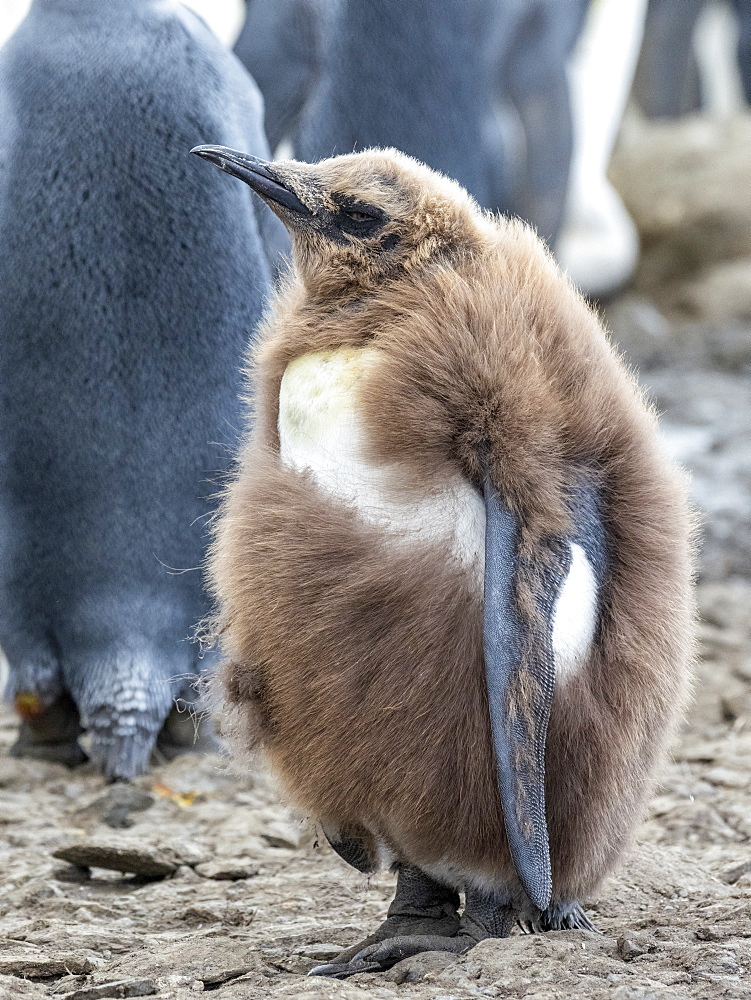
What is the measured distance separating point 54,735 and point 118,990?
1077mm

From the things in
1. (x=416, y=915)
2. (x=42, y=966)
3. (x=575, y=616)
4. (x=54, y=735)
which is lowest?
(x=42, y=966)

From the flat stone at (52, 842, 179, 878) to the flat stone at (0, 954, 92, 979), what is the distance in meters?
0.38

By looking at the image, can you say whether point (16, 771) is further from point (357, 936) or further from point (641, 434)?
point (641, 434)

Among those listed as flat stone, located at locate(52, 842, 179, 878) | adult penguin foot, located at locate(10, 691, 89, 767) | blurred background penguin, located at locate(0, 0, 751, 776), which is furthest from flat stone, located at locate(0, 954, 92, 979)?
adult penguin foot, located at locate(10, 691, 89, 767)

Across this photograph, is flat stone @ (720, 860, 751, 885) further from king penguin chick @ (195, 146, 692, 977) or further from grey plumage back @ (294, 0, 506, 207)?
grey plumage back @ (294, 0, 506, 207)

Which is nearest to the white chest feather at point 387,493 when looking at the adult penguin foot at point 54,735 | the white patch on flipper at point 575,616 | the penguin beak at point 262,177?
the white patch on flipper at point 575,616

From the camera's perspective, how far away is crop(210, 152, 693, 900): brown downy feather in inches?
48.8

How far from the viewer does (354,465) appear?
128 centimetres

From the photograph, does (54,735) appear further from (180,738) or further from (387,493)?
(387,493)

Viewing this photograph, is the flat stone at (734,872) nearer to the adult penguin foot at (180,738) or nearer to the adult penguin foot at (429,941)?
the adult penguin foot at (429,941)

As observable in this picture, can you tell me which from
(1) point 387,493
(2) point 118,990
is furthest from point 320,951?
(1) point 387,493

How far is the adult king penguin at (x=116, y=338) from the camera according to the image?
1954 millimetres

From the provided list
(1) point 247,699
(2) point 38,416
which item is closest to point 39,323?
(2) point 38,416

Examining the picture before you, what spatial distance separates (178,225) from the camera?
1.96m
